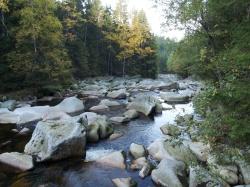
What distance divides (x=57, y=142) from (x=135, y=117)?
25.7 ft

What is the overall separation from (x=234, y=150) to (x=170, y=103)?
58.4 ft

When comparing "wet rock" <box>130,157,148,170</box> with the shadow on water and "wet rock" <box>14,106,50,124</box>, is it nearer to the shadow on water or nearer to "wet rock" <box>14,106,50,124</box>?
the shadow on water

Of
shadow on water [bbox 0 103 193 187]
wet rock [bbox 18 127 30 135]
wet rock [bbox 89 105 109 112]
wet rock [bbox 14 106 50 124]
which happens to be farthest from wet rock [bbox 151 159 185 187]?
wet rock [bbox 89 105 109 112]

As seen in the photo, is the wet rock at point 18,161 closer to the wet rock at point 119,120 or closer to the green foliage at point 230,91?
the green foliage at point 230,91

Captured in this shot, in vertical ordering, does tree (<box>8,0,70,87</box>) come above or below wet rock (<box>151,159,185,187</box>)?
above

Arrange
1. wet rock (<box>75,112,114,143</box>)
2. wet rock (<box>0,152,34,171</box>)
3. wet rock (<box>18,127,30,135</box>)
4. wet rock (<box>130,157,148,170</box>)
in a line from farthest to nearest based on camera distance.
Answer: wet rock (<box>18,127,30,135</box>) → wet rock (<box>75,112,114,143</box>) → wet rock (<box>130,157,148,170</box>) → wet rock (<box>0,152,34,171</box>)

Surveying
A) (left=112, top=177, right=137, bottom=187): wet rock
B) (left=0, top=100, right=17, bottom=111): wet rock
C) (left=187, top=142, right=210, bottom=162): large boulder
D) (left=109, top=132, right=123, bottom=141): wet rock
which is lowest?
(left=112, top=177, right=137, bottom=187): wet rock

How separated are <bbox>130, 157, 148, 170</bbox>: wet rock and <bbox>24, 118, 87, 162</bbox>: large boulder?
214cm

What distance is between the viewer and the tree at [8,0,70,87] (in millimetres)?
24062

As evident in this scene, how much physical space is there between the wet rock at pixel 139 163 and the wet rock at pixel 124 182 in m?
1.12

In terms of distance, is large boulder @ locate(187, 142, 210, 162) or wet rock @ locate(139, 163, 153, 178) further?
large boulder @ locate(187, 142, 210, 162)

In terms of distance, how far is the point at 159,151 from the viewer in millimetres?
11086

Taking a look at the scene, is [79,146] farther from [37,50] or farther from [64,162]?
[37,50]

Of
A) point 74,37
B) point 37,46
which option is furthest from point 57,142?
point 74,37
